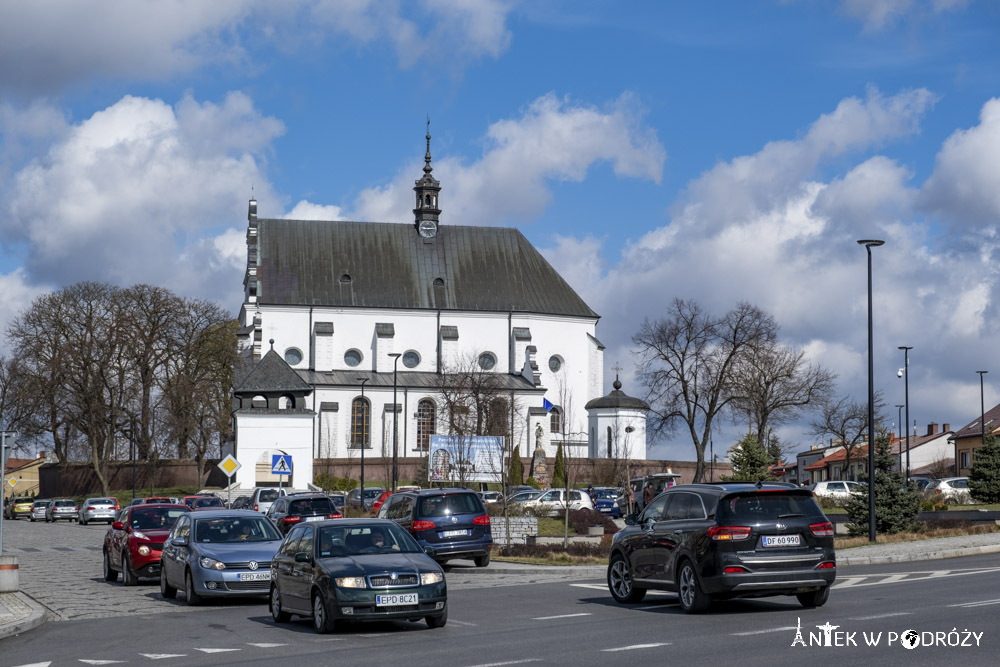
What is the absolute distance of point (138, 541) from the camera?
2345 centimetres

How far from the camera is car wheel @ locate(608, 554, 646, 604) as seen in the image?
1764 centimetres

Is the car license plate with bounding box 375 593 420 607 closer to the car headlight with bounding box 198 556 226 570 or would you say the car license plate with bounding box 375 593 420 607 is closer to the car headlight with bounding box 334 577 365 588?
the car headlight with bounding box 334 577 365 588

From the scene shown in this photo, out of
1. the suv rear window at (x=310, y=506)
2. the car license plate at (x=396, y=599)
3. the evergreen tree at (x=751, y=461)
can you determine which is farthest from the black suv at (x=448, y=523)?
the evergreen tree at (x=751, y=461)

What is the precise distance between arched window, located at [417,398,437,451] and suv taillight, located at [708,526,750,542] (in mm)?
64844

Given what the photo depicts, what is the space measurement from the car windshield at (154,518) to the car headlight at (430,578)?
10.4m

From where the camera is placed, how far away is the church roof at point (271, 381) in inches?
2581

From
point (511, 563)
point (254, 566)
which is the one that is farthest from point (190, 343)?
point (254, 566)

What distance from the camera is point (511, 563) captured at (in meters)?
27.4

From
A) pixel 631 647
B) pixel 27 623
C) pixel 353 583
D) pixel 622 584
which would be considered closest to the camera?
pixel 631 647

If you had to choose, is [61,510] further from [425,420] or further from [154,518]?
[154,518]

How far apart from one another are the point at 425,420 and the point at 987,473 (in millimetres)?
40715

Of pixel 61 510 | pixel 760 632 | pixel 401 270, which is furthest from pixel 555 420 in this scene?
pixel 760 632

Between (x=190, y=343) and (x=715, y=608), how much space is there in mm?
67931

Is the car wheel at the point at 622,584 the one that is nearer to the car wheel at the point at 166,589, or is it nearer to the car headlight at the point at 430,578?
the car headlight at the point at 430,578
